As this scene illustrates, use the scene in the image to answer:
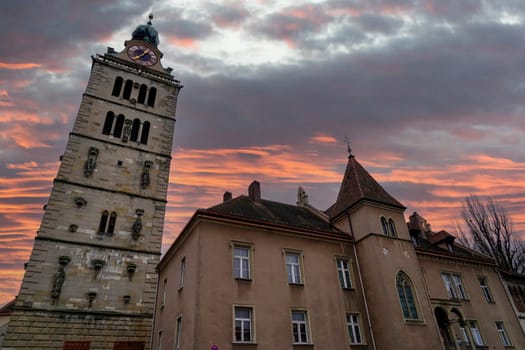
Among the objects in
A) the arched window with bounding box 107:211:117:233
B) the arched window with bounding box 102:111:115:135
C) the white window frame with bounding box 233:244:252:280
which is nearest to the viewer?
the white window frame with bounding box 233:244:252:280

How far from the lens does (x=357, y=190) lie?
2327 cm

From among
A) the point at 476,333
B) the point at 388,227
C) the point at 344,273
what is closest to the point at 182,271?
the point at 344,273

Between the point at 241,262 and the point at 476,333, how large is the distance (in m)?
17.8

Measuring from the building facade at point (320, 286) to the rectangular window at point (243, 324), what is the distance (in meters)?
0.05

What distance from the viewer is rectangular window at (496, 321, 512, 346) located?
77.4 feet

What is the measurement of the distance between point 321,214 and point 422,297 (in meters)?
9.16

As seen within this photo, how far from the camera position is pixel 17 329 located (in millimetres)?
20531

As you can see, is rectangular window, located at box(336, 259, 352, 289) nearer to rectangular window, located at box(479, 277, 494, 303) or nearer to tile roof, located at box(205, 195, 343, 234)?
tile roof, located at box(205, 195, 343, 234)

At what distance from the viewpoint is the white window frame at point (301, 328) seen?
55.4 feet

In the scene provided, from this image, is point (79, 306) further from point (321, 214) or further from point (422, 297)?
point (422, 297)

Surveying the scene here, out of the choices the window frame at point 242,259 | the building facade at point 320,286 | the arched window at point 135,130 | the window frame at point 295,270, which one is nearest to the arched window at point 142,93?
the arched window at point 135,130

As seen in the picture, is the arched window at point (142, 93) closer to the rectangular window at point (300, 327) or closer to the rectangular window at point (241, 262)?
the rectangular window at point (241, 262)

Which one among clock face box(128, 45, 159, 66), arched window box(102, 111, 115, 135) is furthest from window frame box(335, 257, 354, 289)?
clock face box(128, 45, 159, 66)

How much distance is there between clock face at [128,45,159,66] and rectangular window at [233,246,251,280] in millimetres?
29143
